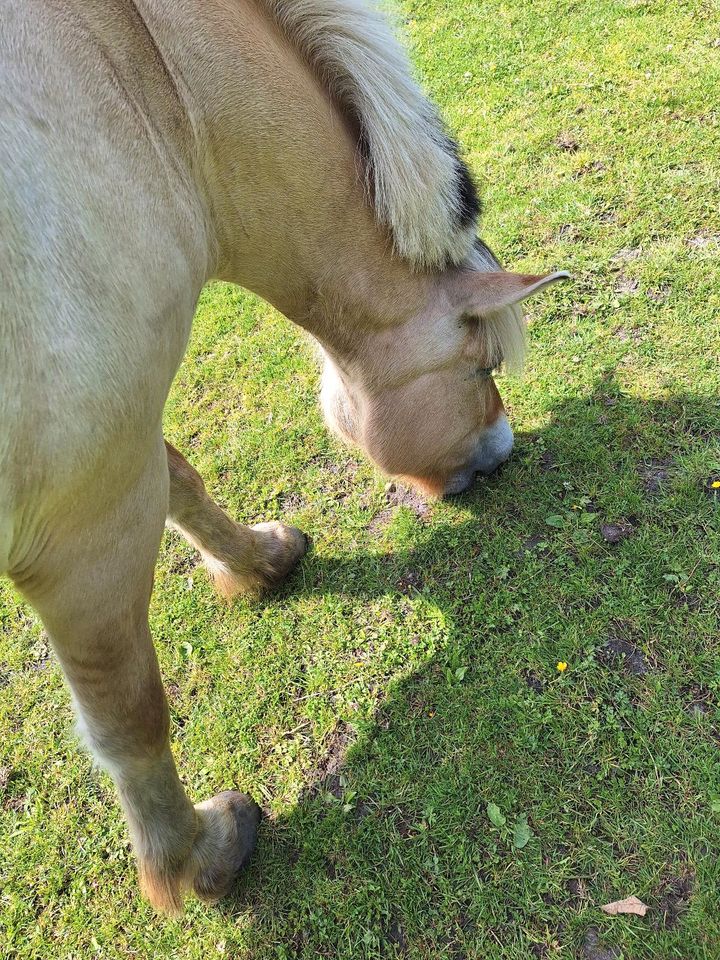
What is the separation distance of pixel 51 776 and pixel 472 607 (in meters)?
1.96

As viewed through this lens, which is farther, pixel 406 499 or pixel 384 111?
pixel 406 499

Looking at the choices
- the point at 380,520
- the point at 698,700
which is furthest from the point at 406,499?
the point at 698,700

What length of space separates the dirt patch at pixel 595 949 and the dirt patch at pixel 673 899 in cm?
16

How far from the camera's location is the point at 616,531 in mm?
3150

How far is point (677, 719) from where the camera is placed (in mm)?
2631

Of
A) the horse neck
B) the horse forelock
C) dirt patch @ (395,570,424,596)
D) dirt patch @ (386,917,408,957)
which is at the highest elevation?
the horse neck

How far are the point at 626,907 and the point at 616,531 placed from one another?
1440 millimetres

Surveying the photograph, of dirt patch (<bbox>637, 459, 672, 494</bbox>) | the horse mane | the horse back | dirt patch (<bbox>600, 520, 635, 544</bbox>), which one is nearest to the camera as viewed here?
the horse back

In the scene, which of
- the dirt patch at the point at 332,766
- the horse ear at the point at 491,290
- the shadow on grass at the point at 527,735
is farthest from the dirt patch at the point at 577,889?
the horse ear at the point at 491,290

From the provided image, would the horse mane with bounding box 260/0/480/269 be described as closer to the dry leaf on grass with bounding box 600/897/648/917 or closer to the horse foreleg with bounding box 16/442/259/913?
the horse foreleg with bounding box 16/442/259/913

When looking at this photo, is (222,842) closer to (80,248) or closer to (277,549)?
(277,549)

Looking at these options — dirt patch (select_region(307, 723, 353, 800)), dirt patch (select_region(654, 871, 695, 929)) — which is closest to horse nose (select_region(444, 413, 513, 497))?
dirt patch (select_region(307, 723, 353, 800))

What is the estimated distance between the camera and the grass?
248cm

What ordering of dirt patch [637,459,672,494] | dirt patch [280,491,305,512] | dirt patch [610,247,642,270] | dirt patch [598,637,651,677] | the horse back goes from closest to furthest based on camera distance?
1. the horse back
2. dirt patch [598,637,651,677]
3. dirt patch [637,459,672,494]
4. dirt patch [280,491,305,512]
5. dirt patch [610,247,642,270]
